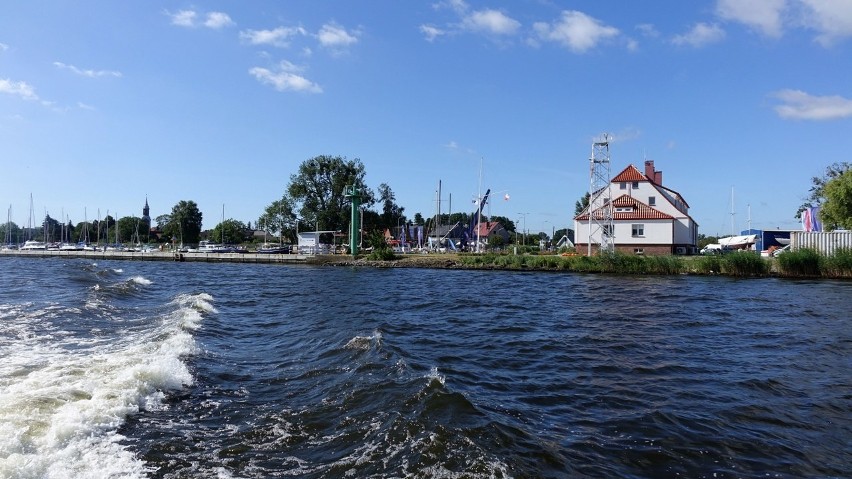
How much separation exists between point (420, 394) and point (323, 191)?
3331 inches

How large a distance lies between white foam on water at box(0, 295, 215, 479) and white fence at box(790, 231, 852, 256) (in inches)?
1697

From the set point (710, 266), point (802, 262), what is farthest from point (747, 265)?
point (802, 262)

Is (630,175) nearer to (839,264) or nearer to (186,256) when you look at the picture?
(839,264)

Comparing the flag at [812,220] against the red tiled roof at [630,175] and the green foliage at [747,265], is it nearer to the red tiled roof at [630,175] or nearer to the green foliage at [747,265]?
the red tiled roof at [630,175]

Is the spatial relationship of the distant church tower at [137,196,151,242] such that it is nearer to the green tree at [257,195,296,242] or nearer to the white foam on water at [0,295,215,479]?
the green tree at [257,195,296,242]

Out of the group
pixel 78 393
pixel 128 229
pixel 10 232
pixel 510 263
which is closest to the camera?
pixel 78 393

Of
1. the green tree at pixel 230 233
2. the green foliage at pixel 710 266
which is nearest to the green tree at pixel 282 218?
the green tree at pixel 230 233

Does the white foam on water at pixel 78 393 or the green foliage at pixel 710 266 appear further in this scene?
the green foliage at pixel 710 266

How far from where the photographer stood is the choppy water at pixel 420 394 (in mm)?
6441

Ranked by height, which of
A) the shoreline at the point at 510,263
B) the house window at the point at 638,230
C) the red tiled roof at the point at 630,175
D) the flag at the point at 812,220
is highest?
the red tiled roof at the point at 630,175

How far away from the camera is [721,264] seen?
38.8 meters

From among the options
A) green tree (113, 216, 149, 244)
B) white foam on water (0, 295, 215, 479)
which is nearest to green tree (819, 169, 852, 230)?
white foam on water (0, 295, 215, 479)

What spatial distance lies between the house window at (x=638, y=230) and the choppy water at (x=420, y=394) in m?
37.0

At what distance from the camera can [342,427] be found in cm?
762
